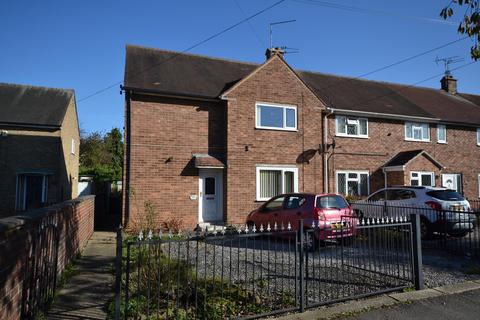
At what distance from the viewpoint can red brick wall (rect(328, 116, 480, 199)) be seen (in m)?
18.0

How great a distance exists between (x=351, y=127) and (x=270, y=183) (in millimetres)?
5490

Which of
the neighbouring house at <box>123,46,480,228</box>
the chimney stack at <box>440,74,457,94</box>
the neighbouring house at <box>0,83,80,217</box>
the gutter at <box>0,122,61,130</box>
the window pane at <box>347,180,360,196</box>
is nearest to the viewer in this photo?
the neighbouring house at <box>123,46,480,228</box>

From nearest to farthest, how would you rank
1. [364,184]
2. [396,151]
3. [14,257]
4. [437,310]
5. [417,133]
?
[14,257], [437,310], [364,184], [396,151], [417,133]

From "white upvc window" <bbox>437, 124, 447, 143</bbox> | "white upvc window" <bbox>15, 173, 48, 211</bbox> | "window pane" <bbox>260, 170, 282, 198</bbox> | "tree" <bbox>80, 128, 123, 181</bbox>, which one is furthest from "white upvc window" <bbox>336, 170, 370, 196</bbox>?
"tree" <bbox>80, 128, 123, 181</bbox>

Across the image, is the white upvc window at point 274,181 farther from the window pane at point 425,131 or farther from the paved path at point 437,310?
the paved path at point 437,310

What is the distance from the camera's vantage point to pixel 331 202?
10633 millimetres

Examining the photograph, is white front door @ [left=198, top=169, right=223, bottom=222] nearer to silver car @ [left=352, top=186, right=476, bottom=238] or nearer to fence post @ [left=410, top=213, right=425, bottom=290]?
silver car @ [left=352, top=186, right=476, bottom=238]

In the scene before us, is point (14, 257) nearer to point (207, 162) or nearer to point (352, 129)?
point (207, 162)

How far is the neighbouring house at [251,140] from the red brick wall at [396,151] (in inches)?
2.3

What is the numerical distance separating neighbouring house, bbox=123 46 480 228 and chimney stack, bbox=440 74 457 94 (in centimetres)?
822

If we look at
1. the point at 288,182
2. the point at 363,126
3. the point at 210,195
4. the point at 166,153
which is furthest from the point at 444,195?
the point at 166,153

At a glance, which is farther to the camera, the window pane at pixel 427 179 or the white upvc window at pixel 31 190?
the window pane at pixel 427 179

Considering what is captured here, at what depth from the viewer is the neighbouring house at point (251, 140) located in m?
14.5

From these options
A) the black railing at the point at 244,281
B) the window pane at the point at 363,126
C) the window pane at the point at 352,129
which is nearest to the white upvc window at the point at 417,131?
the window pane at the point at 363,126
